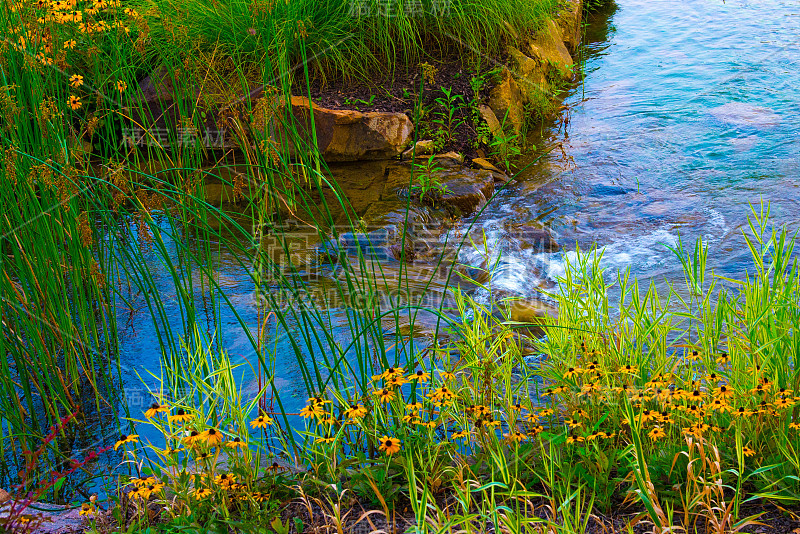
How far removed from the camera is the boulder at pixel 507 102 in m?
5.33

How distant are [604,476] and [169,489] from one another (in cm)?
120

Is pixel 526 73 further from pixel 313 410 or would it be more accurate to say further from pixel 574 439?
pixel 313 410

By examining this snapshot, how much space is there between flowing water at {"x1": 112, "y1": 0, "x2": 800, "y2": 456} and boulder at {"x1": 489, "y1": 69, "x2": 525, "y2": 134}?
0.29 metres

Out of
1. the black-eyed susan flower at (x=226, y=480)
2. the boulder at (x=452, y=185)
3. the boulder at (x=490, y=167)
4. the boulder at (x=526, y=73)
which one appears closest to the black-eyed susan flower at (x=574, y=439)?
the black-eyed susan flower at (x=226, y=480)

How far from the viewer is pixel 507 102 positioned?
536cm

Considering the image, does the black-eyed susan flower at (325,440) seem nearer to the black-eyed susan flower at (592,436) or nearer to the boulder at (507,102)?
the black-eyed susan flower at (592,436)

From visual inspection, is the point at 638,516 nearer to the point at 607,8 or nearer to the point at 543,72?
the point at 543,72

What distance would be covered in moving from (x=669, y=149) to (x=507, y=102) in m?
1.39

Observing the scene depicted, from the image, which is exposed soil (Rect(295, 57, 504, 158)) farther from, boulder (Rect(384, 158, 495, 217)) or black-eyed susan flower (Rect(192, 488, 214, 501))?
black-eyed susan flower (Rect(192, 488, 214, 501))

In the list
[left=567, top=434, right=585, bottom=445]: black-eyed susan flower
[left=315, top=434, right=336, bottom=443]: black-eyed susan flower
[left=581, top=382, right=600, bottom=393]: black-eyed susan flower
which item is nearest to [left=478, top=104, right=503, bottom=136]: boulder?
[left=581, top=382, right=600, bottom=393]: black-eyed susan flower

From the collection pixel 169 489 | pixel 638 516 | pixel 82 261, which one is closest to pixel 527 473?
pixel 638 516

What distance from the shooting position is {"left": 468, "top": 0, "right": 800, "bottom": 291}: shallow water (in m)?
3.96

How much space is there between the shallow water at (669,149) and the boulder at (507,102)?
0.84 ft

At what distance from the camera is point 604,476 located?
172 cm
